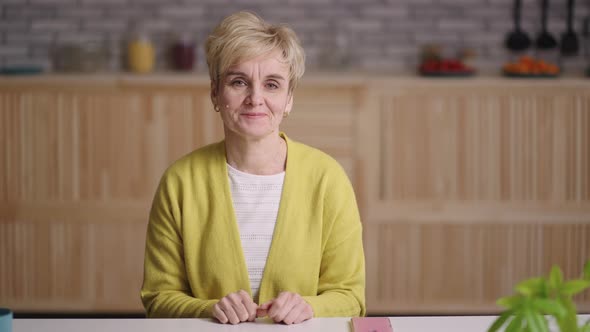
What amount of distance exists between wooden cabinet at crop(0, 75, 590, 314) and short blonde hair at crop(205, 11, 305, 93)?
7.10ft

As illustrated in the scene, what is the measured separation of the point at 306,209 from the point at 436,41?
286cm

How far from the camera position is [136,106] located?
430cm

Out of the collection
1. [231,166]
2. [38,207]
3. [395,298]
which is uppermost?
[231,166]

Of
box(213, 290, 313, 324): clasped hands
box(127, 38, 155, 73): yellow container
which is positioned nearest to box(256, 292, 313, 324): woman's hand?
box(213, 290, 313, 324): clasped hands

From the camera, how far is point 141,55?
461 centimetres

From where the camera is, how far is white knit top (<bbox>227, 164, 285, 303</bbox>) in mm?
2123

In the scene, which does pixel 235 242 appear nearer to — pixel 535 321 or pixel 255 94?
pixel 255 94

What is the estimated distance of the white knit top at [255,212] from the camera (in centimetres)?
212

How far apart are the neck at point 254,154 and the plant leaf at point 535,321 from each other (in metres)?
1.22

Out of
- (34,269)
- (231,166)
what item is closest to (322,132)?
(34,269)

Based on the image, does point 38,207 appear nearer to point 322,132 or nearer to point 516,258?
point 322,132

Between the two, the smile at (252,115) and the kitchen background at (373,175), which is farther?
the kitchen background at (373,175)

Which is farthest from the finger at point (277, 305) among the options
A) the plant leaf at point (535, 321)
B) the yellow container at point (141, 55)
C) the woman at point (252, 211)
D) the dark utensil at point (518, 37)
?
the dark utensil at point (518, 37)

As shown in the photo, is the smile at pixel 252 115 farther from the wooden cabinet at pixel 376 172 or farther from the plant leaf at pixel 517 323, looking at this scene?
the wooden cabinet at pixel 376 172
